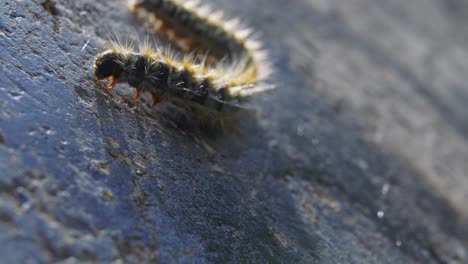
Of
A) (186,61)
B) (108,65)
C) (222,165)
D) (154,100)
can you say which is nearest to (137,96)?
(154,100)

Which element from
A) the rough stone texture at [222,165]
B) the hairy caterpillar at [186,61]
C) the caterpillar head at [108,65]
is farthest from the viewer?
the hairy caterpillar at [186,61]

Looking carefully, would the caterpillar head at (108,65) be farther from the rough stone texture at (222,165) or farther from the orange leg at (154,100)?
the orange leg at (154,100)

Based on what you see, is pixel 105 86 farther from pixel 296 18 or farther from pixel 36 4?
pixel 296 18

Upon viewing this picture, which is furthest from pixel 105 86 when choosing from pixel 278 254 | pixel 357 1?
pixel 357 1

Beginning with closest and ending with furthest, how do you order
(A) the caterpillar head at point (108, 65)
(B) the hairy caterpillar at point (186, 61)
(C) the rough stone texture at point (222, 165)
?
(C) the rough stone texture at point (222, 165) < (A) the caterpillar head at point (108, 65) < (B) the hairy caterpillar at point (186, 61)

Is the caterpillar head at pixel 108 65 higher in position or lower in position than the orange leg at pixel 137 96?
higher

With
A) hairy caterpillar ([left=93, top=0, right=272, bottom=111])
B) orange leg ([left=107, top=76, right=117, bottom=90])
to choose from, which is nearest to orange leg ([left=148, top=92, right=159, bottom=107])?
hairy caterpillar ([left=93, top=0, right=272, bottom=111])

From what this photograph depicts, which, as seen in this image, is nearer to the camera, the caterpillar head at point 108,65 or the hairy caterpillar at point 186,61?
the caterpillar head at point 108,65

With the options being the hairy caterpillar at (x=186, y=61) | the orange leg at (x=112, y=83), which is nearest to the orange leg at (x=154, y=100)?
the hairy caterpillar at (x=186, y=61)
